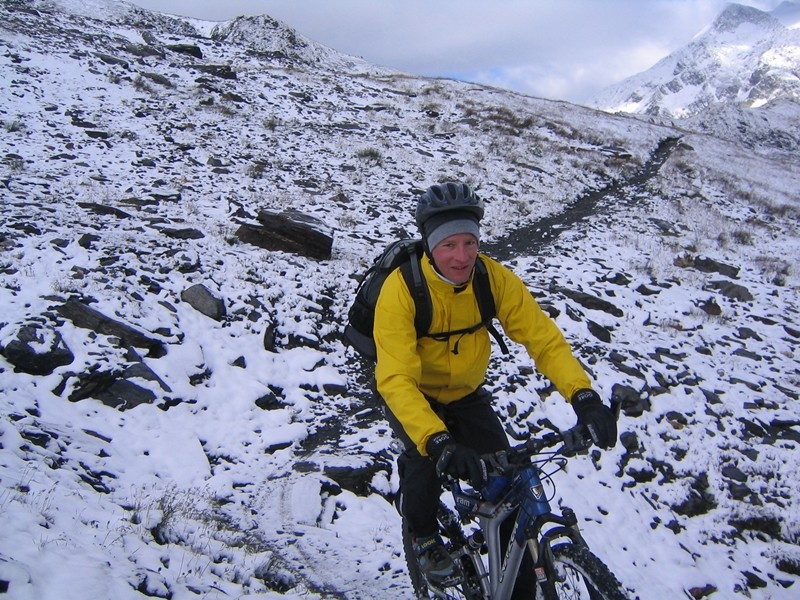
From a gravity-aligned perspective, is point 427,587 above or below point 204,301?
below

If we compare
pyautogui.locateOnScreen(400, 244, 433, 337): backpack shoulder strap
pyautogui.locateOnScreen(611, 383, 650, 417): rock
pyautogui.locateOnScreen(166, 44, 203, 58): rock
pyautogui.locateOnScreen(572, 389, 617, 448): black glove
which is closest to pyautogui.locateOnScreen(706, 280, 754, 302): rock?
pyautogui.locateOnScreen(611, 383, 650, 417): rock

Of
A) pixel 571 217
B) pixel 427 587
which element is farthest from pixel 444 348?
pixel 571 217

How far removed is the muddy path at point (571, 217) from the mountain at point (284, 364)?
174mm

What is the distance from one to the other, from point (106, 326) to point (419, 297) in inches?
239

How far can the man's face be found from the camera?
11.6 ft

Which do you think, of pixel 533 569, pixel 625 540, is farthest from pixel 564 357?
pixel 625 540

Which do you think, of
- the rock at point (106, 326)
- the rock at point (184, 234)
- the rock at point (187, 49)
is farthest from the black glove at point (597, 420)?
the rock at point (187, 49)

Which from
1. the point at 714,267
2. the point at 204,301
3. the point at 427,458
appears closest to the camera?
the point at 427,458

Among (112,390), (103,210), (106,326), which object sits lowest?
(112,390)

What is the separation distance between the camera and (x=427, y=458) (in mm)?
3941

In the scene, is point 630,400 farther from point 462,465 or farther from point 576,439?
point 462,465

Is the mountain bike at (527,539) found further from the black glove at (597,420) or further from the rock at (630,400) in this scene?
the rock at (630,400)

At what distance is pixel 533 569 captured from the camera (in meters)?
3.20

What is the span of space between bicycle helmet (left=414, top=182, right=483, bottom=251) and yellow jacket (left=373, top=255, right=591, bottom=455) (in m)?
0.26
